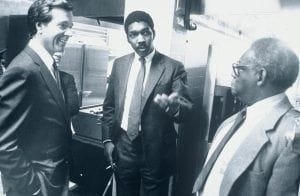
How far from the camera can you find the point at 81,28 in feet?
18.3

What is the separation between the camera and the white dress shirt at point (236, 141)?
5.57 feet

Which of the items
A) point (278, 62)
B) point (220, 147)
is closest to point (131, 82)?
point (220, 147)

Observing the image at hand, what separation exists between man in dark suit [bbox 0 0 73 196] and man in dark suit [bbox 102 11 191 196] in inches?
23.3

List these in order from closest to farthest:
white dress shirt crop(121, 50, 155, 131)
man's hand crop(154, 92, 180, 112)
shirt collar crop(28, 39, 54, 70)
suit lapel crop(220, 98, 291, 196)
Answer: suit lapel crop(220, 98, 291, 196) → shirt collar crop(28, 39, 54, 70) → man's hand crop(154, 92, 180, 112) → white dress shirt crop(121, 50, 155, 131)

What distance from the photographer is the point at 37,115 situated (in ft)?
5.82

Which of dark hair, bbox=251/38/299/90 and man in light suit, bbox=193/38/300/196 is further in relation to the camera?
dark hair, bbox=251/38/299/90

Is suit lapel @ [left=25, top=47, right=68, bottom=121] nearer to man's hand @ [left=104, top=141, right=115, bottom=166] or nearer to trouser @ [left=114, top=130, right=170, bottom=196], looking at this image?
trouser @ [left=114, top=130, right=170, bottom=196]

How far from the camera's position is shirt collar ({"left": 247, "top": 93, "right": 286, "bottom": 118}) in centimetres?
168

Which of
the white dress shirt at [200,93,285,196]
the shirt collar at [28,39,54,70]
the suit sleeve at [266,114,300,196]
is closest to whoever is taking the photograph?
the suit sleeve at [266,114,300,196]

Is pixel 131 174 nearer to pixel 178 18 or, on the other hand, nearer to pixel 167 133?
pixel 167 133

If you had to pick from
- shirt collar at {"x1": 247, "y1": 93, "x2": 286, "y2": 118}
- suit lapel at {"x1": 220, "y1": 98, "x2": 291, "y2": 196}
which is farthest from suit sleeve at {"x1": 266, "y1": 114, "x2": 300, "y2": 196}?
shirt collar at {"x1": 247, "y1": 93, "x2": 286, "y2": 118}

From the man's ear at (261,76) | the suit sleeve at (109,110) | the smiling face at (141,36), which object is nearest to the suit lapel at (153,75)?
the smiling face at (141,36)

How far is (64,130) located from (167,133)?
0.91m

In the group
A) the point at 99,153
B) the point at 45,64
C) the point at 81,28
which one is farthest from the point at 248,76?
the point at 81,28
